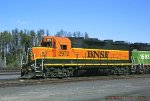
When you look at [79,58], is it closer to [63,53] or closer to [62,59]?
[63,53]

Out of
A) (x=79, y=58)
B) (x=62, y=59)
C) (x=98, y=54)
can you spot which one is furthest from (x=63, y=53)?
(x=98, y=54)

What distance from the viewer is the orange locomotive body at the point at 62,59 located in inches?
1092

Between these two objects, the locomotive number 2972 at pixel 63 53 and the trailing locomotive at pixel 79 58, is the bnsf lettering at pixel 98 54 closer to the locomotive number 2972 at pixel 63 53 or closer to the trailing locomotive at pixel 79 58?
the trailing locomotive at pixel 79 58

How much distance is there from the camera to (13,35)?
120812mm

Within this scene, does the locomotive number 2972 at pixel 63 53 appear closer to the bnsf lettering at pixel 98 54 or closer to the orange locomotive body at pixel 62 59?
the orange locomotive body at pixel 62 59

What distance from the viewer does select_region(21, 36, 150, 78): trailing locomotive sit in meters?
28.0

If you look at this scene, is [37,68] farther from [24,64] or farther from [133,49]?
[133,49]

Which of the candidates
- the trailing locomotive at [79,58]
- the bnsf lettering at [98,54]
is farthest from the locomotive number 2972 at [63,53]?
the bnsf lettering at [98,54]

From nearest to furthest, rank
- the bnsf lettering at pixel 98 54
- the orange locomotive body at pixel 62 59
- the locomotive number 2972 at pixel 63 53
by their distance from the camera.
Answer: the orange locomotive body at pixel 62 59 → the locomotive number 2972 at pixel 63 53 → the bnsf lettering at pixel 98 54

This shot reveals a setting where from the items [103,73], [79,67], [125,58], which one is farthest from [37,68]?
[125,58]

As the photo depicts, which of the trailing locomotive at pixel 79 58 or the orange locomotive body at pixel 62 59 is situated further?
the trailing locomotive at pixel 79 58

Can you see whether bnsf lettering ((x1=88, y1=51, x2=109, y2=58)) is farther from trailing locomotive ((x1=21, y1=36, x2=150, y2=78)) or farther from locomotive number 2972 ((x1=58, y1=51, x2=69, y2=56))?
locomotive number 2972 ((x1=58, y1=51, x2=69, y2=56))

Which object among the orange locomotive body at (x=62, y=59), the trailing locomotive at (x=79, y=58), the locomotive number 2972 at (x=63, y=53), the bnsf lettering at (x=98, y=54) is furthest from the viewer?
the bnsf lettering at (x=98, y=54)

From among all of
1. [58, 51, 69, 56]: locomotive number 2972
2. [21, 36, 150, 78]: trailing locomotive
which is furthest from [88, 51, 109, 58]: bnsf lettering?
[58, 51, 69, 56]: locomotive number 2972
